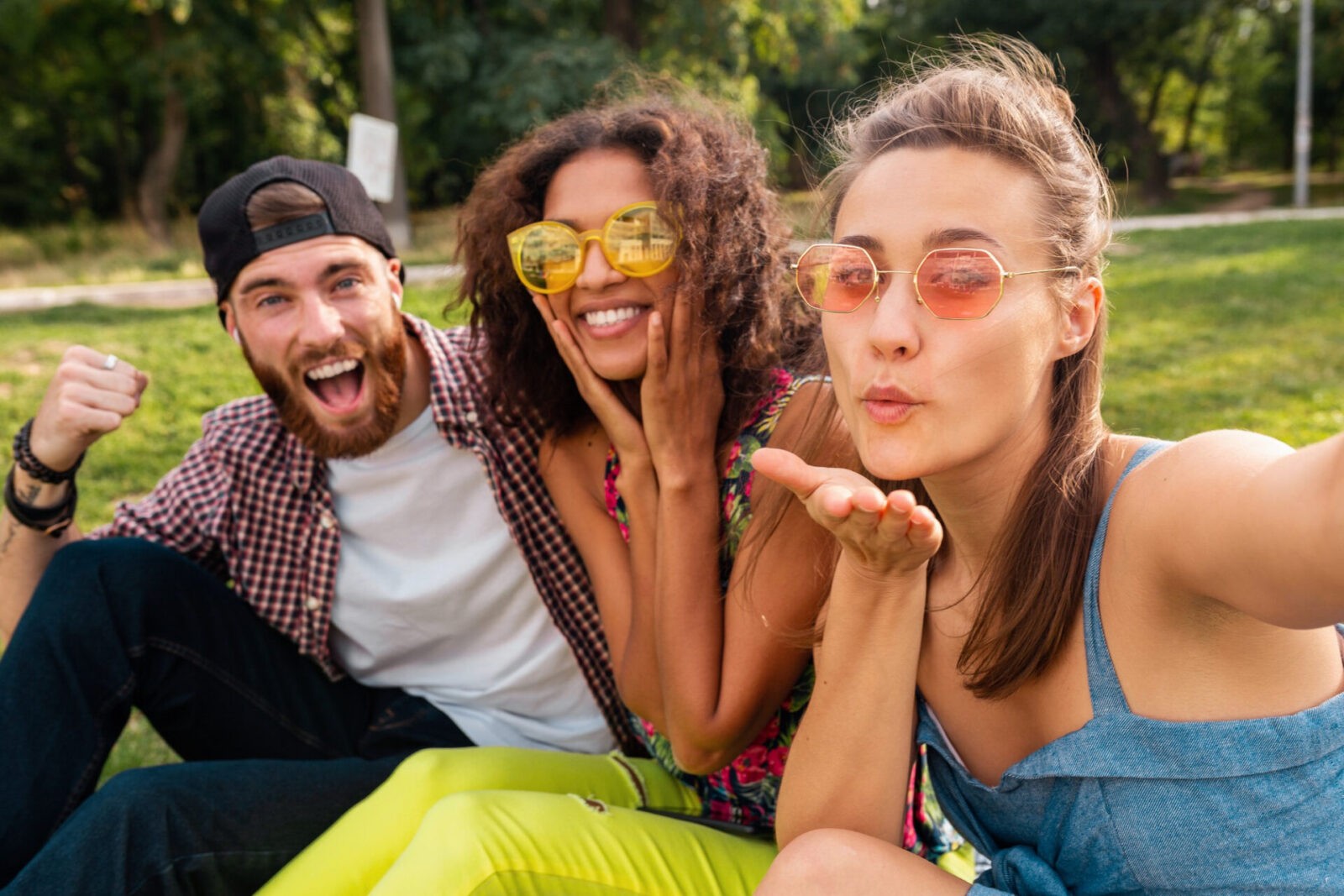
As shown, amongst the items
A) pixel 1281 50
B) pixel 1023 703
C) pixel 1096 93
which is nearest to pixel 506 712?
pixel 1023 703

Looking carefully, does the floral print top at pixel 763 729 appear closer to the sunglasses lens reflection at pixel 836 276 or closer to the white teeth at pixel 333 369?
the sunglasses lens reflection at pixel 836 276

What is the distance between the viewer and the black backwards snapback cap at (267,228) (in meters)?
3.01

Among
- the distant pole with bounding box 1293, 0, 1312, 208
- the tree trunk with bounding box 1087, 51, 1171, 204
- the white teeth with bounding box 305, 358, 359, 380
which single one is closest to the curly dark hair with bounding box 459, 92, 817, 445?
the white teeth with bounding box 305, 358, 359, 380

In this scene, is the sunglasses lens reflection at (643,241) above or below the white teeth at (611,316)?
above

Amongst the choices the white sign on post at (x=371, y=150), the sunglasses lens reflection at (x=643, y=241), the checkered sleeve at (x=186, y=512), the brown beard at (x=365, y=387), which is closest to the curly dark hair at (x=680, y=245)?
the sunglasses lens reflection at (x=643, y=241)

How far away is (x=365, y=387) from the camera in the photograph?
3.00m

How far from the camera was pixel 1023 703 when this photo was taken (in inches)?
73.2

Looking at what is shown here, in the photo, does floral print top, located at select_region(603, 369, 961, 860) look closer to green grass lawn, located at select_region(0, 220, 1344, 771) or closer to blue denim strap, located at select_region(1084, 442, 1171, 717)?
blue denim strap, located at select_region(1084, 442, 1171, 717)

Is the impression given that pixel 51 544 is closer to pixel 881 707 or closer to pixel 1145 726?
pixel 881 707

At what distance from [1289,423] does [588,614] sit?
4573 millimetres

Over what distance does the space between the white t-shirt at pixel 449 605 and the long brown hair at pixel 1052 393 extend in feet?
4.53

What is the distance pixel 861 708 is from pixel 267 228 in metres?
2.04

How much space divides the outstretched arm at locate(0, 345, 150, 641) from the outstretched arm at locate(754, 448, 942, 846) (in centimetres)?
191

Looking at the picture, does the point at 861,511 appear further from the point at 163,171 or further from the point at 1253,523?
the point at 163,171
